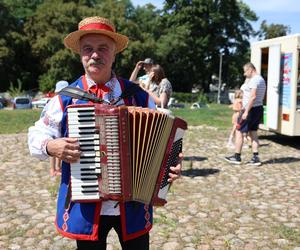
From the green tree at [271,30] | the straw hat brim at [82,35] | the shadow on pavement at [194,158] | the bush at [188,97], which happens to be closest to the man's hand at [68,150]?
the straw hat brim at [82,35]

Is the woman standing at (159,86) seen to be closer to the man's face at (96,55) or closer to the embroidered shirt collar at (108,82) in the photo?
the embroidered shirt collar at (108,82)

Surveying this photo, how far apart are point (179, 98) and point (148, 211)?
4510cm

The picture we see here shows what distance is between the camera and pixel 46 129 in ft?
8.66

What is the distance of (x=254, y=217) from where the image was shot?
527cm

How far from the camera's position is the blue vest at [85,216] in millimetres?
2523

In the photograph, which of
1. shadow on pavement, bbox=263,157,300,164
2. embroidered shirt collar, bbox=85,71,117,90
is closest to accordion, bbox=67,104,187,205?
embroidered shirt collar, bbox=85,71,117,90

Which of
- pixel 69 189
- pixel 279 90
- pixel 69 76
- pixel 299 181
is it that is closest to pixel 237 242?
pixel 69 189

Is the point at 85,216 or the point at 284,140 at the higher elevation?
the point at 85,216

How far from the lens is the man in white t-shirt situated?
804cm

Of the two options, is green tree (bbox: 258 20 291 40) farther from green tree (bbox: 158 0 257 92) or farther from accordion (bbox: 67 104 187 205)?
accordion (bbox: 67 104 187 205)

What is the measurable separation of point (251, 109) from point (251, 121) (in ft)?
0.81

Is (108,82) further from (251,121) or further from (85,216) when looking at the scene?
(251,121)

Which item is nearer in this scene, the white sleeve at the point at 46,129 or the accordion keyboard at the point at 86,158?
the accordion keyboard at the point at 86,158

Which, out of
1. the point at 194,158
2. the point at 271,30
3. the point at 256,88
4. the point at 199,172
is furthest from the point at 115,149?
the point at 271,30
